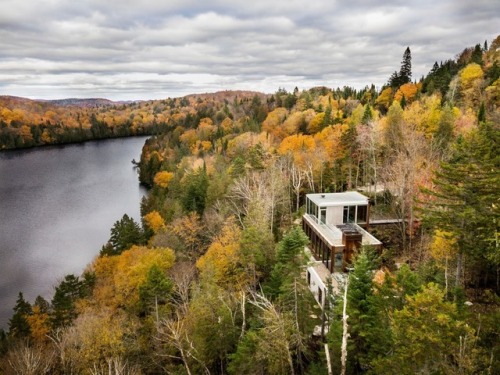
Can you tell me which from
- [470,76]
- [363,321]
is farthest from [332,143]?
[363,321]

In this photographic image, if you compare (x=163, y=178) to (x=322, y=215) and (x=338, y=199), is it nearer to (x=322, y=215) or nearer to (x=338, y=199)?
(x=322, y=215)

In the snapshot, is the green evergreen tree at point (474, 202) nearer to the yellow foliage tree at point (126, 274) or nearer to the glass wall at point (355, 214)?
the glass wall at point (355, 214)

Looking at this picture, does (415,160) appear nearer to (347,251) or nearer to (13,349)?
(347,251)

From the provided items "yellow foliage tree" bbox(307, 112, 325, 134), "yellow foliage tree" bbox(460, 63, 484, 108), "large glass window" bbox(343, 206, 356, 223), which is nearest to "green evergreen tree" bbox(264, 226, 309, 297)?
"large glass window" bbox(343, 206, 356, 223)

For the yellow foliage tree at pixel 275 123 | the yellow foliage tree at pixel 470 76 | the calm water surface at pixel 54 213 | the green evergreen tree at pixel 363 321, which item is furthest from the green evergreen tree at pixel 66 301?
the yellow foliage tree at pixel 470 76

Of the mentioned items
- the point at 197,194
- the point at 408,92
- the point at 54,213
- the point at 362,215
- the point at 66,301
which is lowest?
the point at 54,213

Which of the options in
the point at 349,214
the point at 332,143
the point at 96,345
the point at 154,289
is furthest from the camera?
the point at 332,143
